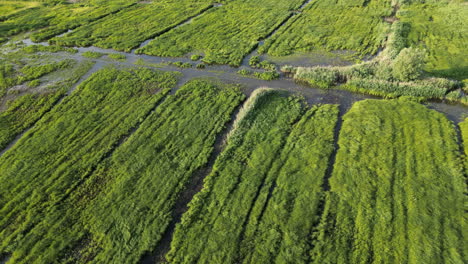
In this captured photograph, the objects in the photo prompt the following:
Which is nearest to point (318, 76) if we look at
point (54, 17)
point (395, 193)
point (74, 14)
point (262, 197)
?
point (395, 193)

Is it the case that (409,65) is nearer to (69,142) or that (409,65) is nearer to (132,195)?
(132,195)

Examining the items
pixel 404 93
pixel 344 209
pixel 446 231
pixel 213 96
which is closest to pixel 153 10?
pixel 213 96

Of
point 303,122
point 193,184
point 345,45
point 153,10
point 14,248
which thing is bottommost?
point 14,248

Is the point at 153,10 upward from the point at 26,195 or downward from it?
upward

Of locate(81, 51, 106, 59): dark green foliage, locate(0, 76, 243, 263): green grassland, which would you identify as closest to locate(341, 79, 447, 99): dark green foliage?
locate(0, 76, 243, 263): green grassland

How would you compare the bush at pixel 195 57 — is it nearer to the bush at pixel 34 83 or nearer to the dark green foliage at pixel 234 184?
the dark green foliage at pixel 234 184

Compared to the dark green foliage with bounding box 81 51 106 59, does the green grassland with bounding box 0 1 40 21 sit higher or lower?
higher

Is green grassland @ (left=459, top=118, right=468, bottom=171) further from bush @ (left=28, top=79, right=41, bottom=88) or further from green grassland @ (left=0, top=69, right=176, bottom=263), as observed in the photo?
bush @ (left=28, top=79, right=41, bottom=88)

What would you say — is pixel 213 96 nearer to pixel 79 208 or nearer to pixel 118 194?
pixel 118 194
